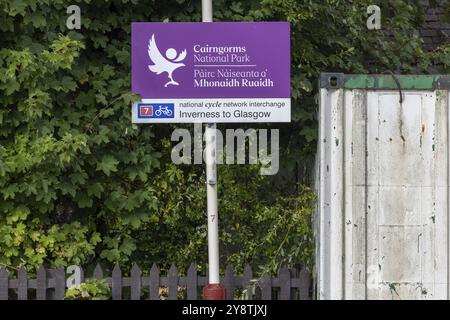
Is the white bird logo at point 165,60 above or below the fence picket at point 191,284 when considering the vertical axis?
above

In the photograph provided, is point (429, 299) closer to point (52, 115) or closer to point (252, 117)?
point (252, 117)

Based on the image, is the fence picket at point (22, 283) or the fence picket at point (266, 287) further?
the fence picket at point (266, 287)

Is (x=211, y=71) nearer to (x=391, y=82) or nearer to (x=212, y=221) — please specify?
(x=212, y=221)

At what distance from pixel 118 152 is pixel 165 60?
2.83 ft

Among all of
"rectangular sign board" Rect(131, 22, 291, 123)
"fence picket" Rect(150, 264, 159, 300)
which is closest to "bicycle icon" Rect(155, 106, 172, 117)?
"rectangular sign board" Rect(131, 22, 291, 123)

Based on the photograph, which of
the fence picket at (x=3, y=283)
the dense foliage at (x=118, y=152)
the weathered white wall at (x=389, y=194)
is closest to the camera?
the weathered white wall at (x=389, y=194)

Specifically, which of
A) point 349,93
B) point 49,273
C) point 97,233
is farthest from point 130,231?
point 349,93

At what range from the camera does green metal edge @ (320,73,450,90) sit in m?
6.53

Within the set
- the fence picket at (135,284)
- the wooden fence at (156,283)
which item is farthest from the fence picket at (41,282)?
the fence picket at (135,284)

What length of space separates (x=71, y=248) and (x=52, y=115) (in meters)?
1.08

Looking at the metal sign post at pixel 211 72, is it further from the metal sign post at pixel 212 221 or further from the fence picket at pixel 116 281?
the fence picket at pixel 116 281

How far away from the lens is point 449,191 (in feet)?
21.5

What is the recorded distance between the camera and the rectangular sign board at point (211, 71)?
7582mm

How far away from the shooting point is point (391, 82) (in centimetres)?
654
